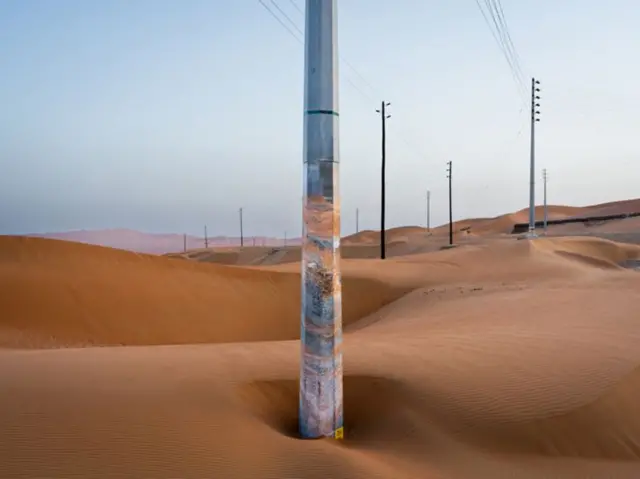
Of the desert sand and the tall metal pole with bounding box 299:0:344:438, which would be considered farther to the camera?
the tall metal pole with bounding box 299:0:344:438

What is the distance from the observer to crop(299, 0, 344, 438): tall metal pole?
4.86m

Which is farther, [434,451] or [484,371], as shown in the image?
[484,371]

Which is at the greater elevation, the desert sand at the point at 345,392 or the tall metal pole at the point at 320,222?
the tall metal pole at the point at 320,222

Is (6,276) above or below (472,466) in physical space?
above

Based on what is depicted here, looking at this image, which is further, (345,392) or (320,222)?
(345,392)

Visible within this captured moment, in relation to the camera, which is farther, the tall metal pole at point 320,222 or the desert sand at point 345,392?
the tall metal pole at point 320,222

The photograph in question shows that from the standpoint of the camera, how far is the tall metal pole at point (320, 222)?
15.9 feet

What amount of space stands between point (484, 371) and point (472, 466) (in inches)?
82.1

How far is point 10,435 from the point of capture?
163 inches

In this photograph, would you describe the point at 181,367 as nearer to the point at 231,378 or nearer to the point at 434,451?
the point at 231,378

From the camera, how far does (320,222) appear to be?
4.89 metres

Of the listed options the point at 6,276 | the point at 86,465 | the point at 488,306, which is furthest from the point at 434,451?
the point at 6,276

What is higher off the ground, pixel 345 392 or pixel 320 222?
pixel 320 222

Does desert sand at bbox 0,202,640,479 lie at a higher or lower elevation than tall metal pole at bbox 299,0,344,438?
lower
